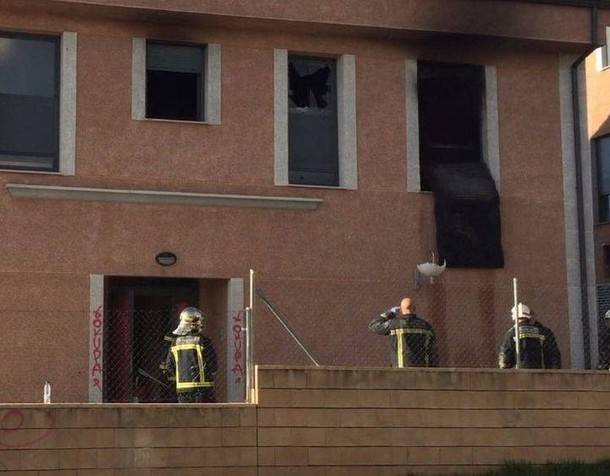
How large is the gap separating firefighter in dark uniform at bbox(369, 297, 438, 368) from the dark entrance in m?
2.85

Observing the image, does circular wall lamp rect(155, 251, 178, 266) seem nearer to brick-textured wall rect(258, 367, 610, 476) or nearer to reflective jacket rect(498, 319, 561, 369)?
brick-textured wall rect(258, 367, 610, 476)

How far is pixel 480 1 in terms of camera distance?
61.9 feet

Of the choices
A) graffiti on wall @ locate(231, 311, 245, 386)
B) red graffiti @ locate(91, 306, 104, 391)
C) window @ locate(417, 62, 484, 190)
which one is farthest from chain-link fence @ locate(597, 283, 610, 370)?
red graffiti @ locate(91, 306, 104, 391)

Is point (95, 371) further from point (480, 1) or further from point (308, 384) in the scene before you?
point (480, 1)

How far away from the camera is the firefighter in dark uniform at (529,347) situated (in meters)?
15.8

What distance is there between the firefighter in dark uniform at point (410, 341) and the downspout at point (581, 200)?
419cm

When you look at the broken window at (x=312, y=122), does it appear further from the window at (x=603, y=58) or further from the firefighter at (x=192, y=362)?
the window at (x=603, y=58)

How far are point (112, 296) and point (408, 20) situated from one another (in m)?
5.47

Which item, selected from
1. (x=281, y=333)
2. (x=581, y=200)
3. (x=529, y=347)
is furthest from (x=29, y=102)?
(x=581, y=200)

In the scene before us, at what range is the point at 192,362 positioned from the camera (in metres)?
14.4

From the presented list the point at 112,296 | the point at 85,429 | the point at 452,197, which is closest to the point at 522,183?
the point at 452,197

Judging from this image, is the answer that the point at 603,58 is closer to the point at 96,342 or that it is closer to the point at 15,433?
the point at 96,342

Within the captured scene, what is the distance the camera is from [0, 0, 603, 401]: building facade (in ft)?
55.8

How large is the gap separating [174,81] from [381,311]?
4.11 metres
